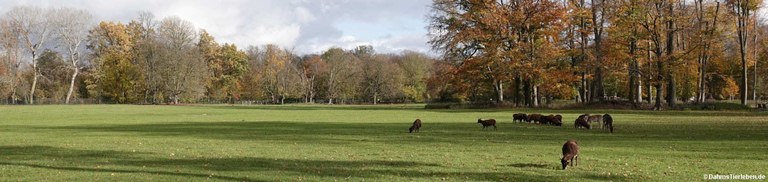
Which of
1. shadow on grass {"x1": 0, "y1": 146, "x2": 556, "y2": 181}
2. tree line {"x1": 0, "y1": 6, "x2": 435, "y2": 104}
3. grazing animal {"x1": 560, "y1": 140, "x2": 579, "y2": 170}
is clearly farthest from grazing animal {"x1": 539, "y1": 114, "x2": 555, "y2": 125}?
tree line {"x1": 0, "y1": 6, "x2": 435, "y2": 104}

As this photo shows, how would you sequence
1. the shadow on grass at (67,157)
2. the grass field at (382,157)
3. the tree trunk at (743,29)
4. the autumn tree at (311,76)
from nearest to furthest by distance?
the grass field at (382,157), the shadow on grass at (67,157), the tree trunk at (743,29), the autumn tree at (311,76)

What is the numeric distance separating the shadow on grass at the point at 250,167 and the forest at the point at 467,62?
139 feet

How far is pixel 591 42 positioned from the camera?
60.3m

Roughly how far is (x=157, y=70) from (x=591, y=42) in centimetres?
6692

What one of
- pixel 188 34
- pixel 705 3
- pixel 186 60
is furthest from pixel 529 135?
pixel 188 34

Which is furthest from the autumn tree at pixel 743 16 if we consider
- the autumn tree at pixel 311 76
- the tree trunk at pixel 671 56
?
the autumn tree at pixel 311 76

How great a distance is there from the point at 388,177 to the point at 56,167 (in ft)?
27.6

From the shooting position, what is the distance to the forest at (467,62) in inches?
2020

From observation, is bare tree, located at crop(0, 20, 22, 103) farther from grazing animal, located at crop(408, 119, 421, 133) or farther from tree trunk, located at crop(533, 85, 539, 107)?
grazing animal, located at crop(408, 119, 421, 133)

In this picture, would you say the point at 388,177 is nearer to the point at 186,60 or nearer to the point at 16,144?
the point at 16,144

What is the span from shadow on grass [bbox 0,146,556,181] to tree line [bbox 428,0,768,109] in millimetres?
42343

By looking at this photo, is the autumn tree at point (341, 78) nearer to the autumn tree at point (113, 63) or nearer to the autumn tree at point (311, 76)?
the autumn tree at point (311, 76)

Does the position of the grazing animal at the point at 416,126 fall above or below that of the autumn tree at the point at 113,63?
below

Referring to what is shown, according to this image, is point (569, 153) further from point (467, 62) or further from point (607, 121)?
point (467, 62)
